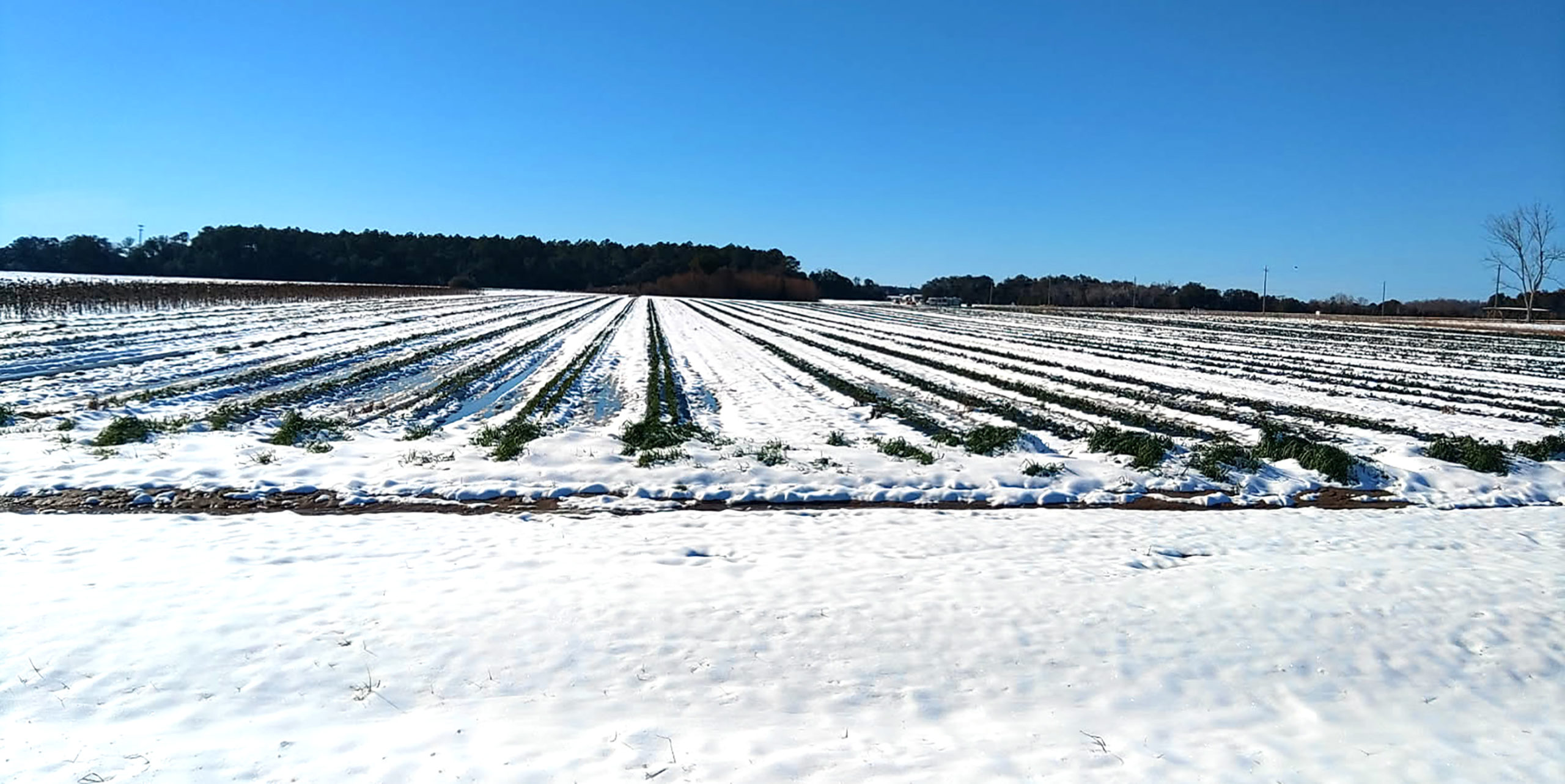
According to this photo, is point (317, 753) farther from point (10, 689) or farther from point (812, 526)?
point (812, 526)

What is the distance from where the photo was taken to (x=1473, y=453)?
11.7 metres

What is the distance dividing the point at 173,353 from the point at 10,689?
22.6m

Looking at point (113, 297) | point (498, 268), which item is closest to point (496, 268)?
point (498, 268)

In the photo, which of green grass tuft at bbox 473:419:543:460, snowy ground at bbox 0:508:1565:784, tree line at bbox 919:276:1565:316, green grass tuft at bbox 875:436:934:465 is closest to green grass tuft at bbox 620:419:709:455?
green grass tuft at bbox 473:419:543:460

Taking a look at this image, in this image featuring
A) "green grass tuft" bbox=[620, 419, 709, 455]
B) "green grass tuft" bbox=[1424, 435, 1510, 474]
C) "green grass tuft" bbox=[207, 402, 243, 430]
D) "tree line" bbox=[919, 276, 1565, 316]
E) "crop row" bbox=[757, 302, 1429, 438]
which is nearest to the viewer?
"green grass tuft" bbox=[1424, 435, 1510, 474]

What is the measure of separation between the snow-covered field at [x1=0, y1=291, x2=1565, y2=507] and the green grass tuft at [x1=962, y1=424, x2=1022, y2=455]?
0.24ft

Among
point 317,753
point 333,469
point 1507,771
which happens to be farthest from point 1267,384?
point 317,753

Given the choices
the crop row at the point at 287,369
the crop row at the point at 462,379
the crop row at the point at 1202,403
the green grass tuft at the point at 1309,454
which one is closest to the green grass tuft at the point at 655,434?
the crop row at the point at 462,379

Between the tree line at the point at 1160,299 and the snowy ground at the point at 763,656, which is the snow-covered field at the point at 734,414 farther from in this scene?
the tree line at the point at 1160,299

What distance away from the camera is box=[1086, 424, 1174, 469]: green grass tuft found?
11.6 metres

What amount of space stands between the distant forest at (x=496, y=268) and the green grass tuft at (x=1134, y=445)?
123 m

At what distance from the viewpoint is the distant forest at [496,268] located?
138 meters

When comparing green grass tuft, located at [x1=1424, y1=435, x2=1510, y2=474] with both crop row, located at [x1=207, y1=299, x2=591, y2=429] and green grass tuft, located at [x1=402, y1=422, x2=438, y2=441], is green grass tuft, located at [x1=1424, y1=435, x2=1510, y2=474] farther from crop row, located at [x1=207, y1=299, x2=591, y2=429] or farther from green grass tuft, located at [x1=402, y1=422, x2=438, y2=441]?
crop row, located at [x1=207, y1=299, x2=591, y2=429]

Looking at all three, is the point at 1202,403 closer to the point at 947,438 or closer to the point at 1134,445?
the point at 1134,445
